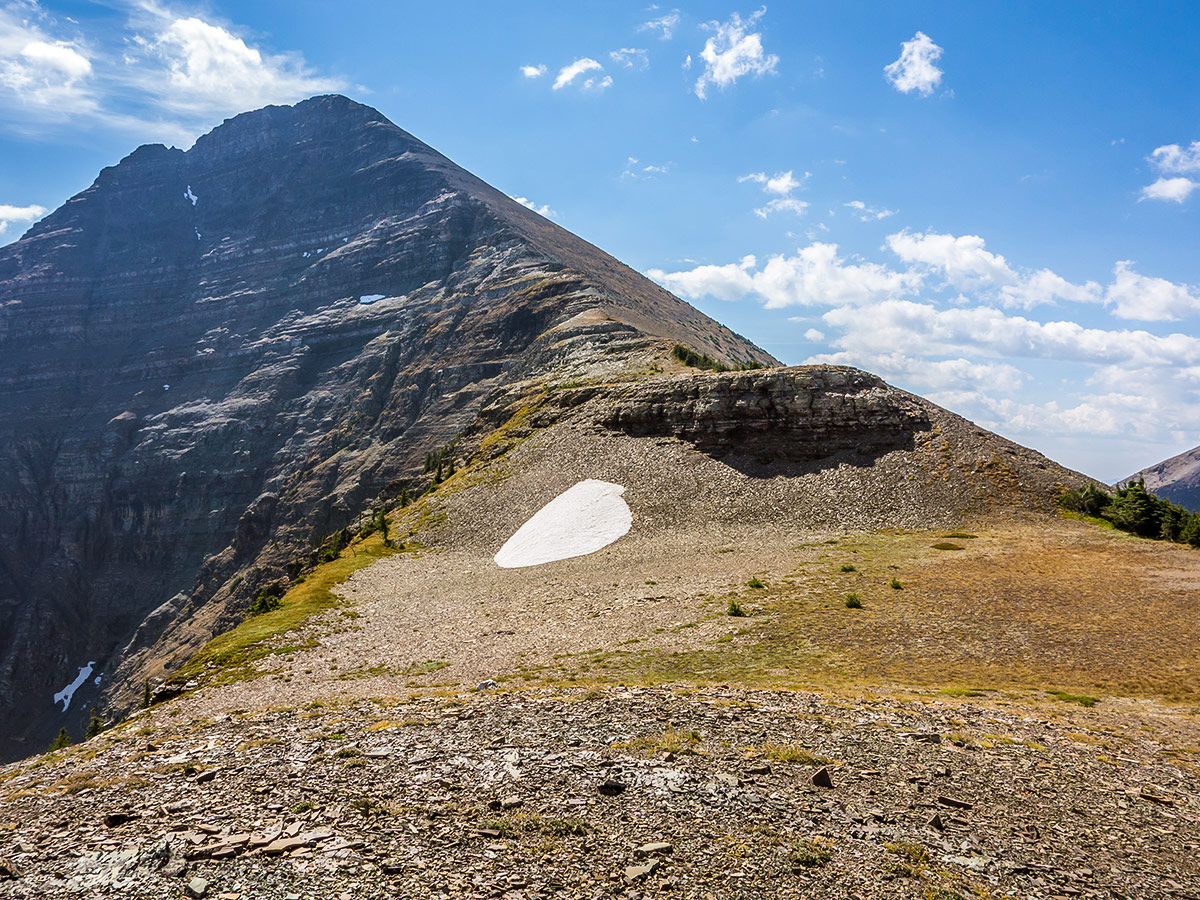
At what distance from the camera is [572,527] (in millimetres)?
52812

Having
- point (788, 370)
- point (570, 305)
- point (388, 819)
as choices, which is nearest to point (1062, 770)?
point (388, 819)

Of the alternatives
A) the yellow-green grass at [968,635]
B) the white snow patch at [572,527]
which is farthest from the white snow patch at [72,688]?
the yellow-green grass at [968,635]

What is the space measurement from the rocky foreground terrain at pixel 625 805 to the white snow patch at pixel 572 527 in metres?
30.1

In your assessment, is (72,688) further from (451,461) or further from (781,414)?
(781,414)

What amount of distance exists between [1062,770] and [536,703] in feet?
43.9

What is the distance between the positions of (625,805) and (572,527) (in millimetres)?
40183

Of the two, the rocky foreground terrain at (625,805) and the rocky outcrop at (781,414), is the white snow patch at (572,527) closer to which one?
the rocky outcrop at (781,414)

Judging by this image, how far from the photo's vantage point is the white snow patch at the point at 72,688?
15000 centimetres

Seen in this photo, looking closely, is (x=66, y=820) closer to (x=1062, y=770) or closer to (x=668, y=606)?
(x=1062, y=770)

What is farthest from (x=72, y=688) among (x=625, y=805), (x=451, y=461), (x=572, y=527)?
(x=625, y=805)

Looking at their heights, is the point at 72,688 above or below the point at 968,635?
below

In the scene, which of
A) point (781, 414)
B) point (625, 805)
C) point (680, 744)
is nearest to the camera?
point (625, 805)

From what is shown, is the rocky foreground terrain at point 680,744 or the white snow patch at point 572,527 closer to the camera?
the rocky foreground terrain at point 680,744

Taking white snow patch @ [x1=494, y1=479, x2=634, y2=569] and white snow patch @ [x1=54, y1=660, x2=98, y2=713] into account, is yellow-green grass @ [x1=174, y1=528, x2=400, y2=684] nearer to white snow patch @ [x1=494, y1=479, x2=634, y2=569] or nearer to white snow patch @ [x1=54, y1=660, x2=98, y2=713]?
white snow patch @ [x1=494, y1=479, x2=634, y2=569]
